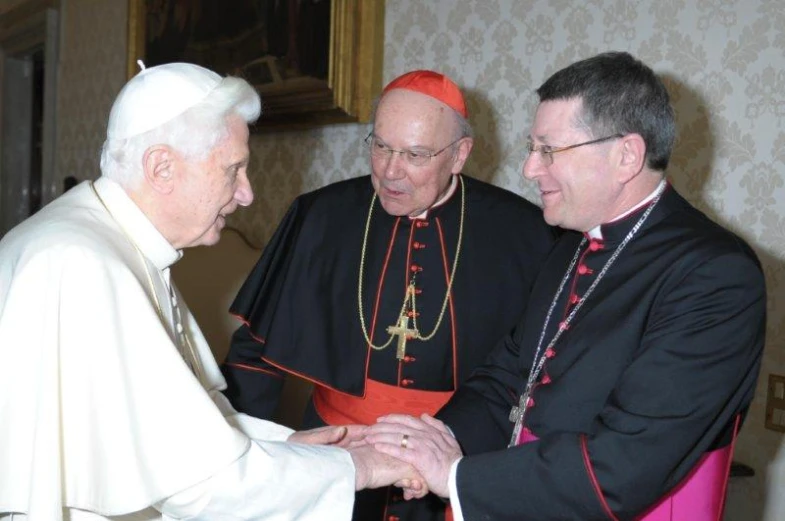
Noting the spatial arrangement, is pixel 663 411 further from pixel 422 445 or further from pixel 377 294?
pixel 377 294

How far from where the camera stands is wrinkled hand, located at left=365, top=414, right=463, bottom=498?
2057 mm

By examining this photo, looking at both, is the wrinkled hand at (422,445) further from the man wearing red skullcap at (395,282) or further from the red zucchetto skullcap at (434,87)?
the red zucchetto skullcap at (434,87)

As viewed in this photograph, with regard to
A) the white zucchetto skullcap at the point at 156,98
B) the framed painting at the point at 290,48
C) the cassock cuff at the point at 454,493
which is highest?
the framed painting at the point at 290,48

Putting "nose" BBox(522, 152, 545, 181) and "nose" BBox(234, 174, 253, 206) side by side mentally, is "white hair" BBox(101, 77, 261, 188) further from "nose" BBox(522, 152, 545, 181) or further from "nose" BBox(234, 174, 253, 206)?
"nose" BBox(522, 152, 545, 181)

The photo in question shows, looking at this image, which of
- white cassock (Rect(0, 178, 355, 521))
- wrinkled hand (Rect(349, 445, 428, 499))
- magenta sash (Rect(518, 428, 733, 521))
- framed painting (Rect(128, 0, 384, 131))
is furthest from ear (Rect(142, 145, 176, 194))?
framed painting (Rect(128, 0, 384, 131))

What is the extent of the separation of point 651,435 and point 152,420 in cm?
101

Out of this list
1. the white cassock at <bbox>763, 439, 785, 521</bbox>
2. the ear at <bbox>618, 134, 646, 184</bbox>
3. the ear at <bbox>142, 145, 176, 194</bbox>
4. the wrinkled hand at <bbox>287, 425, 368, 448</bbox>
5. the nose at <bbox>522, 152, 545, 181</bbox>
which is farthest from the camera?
the white cassock at <bbox>763, 439, 785, 521</bbox>

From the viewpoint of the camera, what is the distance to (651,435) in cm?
175

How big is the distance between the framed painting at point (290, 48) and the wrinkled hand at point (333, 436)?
2145 mm

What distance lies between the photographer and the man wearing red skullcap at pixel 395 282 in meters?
2.69

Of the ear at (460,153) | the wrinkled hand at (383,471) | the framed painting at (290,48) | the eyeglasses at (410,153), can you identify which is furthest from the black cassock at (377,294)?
the framed painting at (290,48)

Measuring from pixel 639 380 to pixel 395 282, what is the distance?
3.80 feet

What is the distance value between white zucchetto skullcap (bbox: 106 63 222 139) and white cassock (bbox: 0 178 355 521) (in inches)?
8.8

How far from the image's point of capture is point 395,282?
2818 mm
